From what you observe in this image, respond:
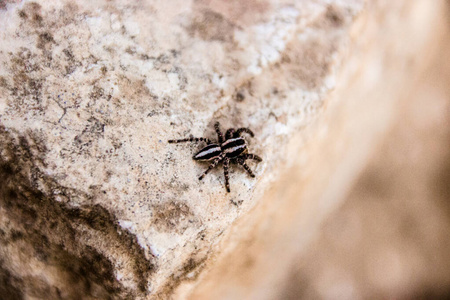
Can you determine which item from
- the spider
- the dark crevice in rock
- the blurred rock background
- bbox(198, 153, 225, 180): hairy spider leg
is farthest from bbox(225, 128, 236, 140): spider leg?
the blurred rock background

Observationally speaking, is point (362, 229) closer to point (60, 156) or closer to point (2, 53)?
point (60, 156)

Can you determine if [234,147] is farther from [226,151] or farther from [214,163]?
[214,163]

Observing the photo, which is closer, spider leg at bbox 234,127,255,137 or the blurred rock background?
spider leg at bbox 234,127,255,137

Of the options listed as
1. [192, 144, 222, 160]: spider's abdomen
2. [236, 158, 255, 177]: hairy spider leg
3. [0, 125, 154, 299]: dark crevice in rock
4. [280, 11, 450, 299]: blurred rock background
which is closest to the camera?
[0, 125, 154, 299]: dark crevice in rock

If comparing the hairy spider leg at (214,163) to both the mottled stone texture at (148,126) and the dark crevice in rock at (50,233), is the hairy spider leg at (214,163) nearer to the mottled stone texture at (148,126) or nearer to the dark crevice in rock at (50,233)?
the mottled stone texture at (148,126)

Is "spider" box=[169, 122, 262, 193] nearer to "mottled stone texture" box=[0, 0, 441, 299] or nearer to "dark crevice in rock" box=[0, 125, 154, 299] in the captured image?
"mottled stone texture" box=[0, 0, 441, 299]

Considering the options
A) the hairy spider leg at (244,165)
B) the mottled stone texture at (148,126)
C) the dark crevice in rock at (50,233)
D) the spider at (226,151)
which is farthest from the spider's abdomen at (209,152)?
the dark crevice in rock at (50,233)

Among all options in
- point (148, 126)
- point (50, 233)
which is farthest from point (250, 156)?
point (50, 233)
